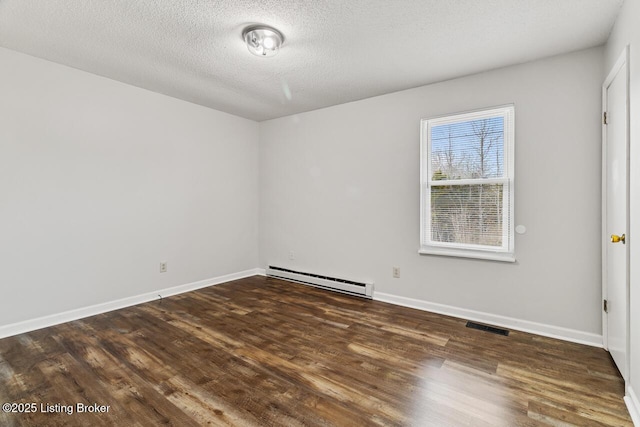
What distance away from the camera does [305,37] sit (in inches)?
95.8

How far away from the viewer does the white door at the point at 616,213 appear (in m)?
1.93

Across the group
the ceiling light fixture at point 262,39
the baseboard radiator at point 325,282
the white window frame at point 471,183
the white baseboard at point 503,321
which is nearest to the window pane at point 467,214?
the white window frame at point 471,183

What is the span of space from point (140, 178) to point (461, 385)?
372 cm

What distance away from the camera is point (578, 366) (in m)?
2.21

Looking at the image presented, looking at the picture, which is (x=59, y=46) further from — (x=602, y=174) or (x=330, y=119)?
(x=602, y=174)

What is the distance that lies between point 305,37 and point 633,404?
313 cm

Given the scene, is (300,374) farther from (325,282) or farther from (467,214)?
(467,214)

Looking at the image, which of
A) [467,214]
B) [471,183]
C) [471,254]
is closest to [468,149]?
[471,183]

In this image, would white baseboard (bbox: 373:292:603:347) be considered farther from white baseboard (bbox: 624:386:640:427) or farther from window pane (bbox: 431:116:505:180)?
window pane (bbox: 431:116:505:180)

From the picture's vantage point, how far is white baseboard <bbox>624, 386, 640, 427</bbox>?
63.5 inches

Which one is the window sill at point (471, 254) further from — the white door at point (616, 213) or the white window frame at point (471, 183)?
the white door at point (616, 213)

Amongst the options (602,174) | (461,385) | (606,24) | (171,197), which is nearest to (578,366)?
(461,385)

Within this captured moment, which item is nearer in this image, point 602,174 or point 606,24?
point 606,24

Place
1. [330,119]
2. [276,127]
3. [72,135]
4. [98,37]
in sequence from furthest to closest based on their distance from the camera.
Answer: [276,127] → [330,119] → [72,135] → [98,37]
